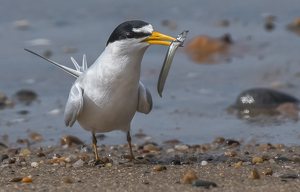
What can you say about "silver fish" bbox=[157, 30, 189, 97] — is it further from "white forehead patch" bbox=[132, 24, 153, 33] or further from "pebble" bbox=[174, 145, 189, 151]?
"pebble" bbox=[174, 145, 189, 151]

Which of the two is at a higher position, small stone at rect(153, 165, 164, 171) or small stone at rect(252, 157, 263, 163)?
small stone at rect(252, 157, 263, 163)

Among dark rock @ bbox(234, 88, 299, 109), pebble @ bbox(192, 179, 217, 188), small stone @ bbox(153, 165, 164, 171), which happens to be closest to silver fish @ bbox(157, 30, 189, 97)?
small stone @ bbox(153, 165, 164, 171)

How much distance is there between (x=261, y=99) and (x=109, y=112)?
8.68 ft

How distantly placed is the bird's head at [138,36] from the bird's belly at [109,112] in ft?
1.54

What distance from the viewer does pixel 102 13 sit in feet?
37.9

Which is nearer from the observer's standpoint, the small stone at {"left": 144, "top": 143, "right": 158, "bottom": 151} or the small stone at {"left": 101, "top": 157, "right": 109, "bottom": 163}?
the small stone at {"left": 101, "top": 157, "right": 109, "bottom": 163}

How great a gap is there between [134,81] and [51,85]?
355 centimetres

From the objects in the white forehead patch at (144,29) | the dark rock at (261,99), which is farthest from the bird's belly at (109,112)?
the dark rock at (261,99)

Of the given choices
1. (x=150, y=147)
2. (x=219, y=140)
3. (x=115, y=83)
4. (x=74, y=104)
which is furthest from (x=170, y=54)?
(x=219, y=140)

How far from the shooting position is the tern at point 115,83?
4711mm

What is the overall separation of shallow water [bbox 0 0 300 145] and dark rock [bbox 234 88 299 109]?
236mm

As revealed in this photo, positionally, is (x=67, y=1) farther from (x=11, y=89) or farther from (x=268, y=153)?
(x=268, y=153)

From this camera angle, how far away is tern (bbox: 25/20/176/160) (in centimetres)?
471

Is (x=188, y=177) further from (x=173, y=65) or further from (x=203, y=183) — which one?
(x=173, y=65)
